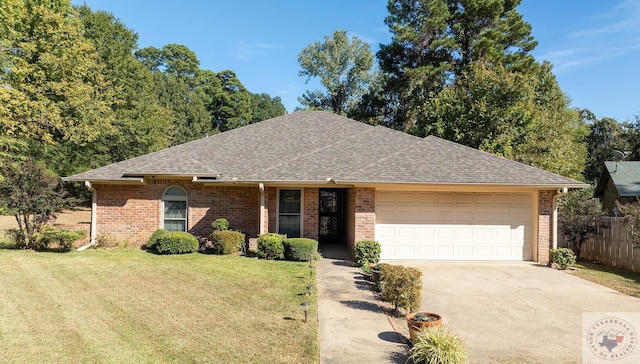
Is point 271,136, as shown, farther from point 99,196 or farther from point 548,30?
point 548,30

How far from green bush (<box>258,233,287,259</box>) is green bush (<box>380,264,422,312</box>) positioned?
5658mm

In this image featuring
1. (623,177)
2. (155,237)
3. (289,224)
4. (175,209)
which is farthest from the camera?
(623,177)

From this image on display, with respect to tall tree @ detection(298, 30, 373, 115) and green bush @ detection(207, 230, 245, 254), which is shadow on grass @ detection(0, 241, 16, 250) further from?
tall tree @ detection(298, 30, 373, 115)

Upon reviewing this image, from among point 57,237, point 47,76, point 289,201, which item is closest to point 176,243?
point 57,237

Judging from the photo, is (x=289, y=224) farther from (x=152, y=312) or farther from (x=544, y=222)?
(x=544, y=222)

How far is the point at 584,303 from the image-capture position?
27.3 ft

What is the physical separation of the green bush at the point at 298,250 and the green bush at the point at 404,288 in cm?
509

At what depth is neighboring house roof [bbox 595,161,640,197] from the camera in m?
20.7

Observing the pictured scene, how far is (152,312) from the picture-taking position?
6.93 meters

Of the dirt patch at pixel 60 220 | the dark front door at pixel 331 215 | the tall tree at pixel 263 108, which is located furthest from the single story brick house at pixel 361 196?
the tall tree at pixel 263 108

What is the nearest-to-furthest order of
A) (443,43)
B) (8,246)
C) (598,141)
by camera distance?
(8,246) → (443,43) → (598,141)

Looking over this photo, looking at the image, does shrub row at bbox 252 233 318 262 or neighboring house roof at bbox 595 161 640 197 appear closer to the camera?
shrub row at bbox 252 233 318 262

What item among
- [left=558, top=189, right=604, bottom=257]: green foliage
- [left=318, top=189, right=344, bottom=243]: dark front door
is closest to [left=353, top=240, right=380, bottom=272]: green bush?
[left=318, top=189, right=344, bottom=243]: dark front door

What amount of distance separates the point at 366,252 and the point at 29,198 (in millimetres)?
10787
